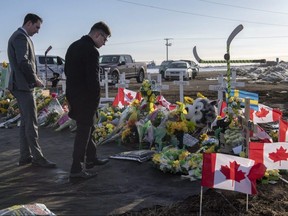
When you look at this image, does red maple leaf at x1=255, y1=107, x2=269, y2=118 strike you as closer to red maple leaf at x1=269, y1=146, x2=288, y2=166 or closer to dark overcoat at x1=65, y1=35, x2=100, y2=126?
red maple leaf at x1=269, y1=146, x2=288, y2=166

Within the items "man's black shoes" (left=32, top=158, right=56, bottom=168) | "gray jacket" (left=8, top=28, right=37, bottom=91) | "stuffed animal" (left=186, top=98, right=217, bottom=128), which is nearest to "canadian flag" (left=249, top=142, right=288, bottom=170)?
"stuffed animal" (left=186, top=98, right=217, bottom=128)

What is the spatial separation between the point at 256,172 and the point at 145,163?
91.7 inches

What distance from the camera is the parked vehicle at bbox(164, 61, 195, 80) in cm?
2926

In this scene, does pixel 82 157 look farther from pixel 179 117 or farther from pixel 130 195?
pixel 179 117

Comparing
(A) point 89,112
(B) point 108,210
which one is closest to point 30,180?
(A) point 89,112

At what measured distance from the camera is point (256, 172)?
401 centimetres

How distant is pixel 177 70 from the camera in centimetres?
2917

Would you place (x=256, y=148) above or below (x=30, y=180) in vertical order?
above

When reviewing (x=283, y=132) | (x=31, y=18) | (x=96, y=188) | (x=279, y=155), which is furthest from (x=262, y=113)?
(x=31, y=18)

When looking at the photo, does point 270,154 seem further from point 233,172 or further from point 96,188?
point 96,188

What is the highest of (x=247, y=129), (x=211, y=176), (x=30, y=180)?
(x=247, y=129)

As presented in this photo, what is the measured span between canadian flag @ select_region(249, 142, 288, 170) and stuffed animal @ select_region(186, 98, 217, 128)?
6.96 feet

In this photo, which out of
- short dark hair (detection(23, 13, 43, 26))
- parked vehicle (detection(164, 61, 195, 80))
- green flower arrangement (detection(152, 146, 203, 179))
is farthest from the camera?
parked vehicle (detection(164, 61, 195, 80))

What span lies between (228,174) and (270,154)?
45.0 inches
